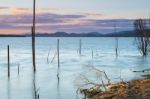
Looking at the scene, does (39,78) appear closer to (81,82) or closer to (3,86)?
(3,86)

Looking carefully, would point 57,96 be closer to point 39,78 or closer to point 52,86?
point 52,86

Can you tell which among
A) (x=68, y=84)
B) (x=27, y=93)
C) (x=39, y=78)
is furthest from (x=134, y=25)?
(x=27, y=93)

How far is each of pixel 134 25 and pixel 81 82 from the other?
3471 cm

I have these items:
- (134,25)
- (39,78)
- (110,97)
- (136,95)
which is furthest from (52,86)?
(134,25)

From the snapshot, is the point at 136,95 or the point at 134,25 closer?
the point at 136,95

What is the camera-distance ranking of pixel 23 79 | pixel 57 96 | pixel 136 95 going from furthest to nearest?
pixel 23 79 → pixel 57 96 → pixel 136 95

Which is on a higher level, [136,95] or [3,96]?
[136,95]

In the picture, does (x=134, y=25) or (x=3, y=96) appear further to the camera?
(x=134, y=25)

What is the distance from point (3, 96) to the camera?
88.0 ft

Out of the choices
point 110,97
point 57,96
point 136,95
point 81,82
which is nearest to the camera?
point 136,95

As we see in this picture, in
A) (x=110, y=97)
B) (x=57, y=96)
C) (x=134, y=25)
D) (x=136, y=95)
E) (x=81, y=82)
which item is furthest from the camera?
(x=134, y=25)

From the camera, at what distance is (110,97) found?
16062 millimetres

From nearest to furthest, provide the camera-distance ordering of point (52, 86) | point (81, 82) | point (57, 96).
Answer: point (57, 96), point (81, 82), point (52, 86)

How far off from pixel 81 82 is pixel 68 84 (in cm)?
307
